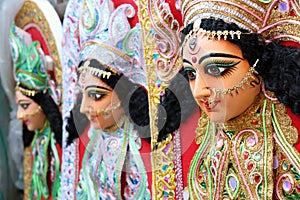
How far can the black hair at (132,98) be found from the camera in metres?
1.34

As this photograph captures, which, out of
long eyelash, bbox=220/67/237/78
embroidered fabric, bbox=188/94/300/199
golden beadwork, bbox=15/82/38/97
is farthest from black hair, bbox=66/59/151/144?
golden beadwork, bbox=15/82/38/97

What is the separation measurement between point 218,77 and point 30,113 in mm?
898

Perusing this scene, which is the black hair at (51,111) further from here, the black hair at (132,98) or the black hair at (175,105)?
the black hair at (175,105)

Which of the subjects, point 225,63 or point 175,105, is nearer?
point 225,63

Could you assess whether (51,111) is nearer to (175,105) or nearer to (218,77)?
(175,105)

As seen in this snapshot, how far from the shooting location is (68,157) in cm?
164

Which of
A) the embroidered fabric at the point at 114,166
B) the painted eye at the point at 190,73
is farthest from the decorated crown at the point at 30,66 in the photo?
the painted eye at the point at 190,73

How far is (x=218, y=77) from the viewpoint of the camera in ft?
3.48

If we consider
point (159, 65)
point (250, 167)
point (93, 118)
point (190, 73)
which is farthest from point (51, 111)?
point (250, 167)

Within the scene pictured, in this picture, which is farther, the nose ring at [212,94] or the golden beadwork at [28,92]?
the golden beadwork at [28,92]

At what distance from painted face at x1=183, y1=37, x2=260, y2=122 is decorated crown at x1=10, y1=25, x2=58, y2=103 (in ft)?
2.48

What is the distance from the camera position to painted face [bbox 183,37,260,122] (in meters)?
1.04

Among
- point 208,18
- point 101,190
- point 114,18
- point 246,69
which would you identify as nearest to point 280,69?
point 246,69

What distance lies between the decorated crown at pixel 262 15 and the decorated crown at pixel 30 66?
813 millimetres
